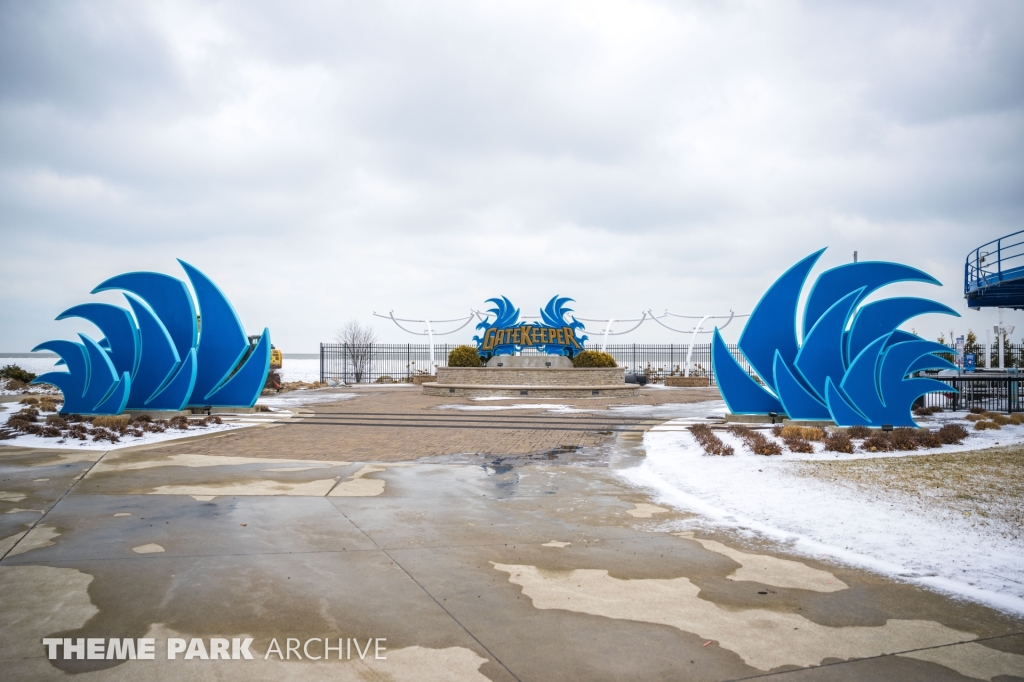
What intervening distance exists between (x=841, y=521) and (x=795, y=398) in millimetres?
8744

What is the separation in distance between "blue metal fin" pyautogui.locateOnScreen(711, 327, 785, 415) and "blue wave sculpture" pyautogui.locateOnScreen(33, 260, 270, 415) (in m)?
12.5

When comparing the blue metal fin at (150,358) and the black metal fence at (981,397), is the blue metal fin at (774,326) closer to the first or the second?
the black metal fence at (981,397)

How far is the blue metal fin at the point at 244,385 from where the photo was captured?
19219 mm

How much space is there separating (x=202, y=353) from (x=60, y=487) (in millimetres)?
10608

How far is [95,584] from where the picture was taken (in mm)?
4941

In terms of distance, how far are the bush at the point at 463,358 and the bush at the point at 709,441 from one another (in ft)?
64.1

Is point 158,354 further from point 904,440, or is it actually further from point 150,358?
point 904,440

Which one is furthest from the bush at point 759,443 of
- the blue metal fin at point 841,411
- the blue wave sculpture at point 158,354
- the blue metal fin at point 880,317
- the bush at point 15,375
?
the bush at point 15,375

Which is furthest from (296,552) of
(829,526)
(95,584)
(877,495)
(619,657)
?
(877,495)

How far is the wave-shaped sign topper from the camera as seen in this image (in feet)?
111

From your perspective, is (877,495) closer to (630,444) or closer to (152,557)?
(630,444)

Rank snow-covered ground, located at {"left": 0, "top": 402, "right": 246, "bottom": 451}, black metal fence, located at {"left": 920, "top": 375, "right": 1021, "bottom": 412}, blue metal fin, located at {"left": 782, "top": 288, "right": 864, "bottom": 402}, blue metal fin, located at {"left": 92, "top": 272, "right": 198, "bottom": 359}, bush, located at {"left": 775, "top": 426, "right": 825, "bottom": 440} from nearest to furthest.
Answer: snow-covered ground, located at {"left": 0, "top": 402, "right": 246, "bottom": 451}
bush, located at {"left": 775, "top": 426, "right": 825, "bottom": 440}
blue metal fin, located at {"left": 782, "top": 288, "right": 864, "bottom": 402}
blue metal fin, located at {"left": 92, "top": 272, "right": 198, "bottom": 359}
black metal fence, located at {"left": 920, "top": 375, "right": 1021, "bottom": 412}

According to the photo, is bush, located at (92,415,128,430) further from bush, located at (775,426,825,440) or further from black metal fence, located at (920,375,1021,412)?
black metal fence, located at (920,375,1021,412)

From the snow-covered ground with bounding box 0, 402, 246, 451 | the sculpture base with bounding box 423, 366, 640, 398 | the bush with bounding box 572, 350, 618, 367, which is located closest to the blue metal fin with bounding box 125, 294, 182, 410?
the snow-covered ground with bounding box 0, 402, 246, 451
